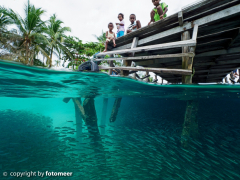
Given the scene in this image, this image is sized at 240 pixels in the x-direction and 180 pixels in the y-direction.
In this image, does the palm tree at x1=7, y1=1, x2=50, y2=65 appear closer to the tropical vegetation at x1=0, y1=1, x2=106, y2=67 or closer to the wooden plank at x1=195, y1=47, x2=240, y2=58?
the tropical vegetation at x1=0, y1=1, x2=106, y2=67

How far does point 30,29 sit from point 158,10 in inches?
575

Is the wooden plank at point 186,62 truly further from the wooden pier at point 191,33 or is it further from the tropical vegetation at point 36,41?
the tropical vegetation at point 36,41

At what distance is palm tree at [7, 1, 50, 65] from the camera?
44.5 feet

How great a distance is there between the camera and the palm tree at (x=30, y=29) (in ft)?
44.5

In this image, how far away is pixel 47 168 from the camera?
3947 millimetres

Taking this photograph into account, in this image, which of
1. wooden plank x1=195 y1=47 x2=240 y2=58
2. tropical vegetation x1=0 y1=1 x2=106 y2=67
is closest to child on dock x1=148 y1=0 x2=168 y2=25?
wooden plank x1=195 y1=47 x2=240 y2=58

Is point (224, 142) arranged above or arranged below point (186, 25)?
below

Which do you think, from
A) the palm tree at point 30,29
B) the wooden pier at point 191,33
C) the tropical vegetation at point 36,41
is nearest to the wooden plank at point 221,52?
the wooden pier at point 191,33

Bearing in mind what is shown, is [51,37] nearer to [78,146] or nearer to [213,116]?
[78,146]

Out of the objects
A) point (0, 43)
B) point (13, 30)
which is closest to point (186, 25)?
point (0, 43)

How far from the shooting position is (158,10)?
5.66m

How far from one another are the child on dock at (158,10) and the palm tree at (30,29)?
1246 cm

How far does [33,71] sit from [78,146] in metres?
3.65

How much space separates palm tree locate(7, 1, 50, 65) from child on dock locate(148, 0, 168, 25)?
40.9ft
